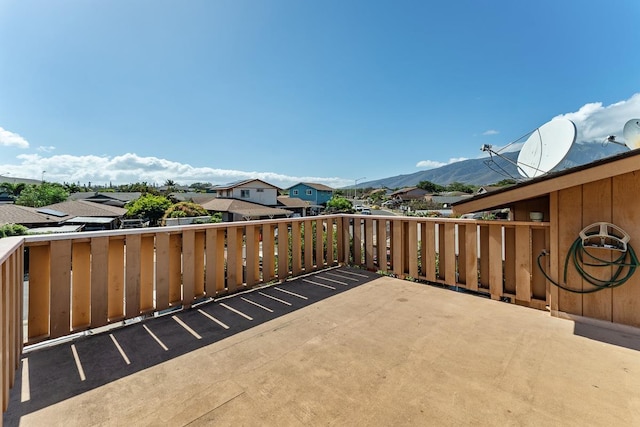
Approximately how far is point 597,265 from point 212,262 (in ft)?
11.9

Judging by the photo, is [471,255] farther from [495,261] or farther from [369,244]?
[369,244]

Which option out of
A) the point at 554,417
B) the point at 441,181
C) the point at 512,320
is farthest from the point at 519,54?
the point at 441,181

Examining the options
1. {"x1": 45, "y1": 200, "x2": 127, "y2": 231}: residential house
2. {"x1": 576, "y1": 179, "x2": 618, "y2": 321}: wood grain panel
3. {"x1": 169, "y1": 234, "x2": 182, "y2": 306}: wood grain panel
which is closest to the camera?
{"x1": 576, "y1": 179, "x2": 618, "y2": 321}: wood grain panel

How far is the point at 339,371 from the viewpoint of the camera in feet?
5.73

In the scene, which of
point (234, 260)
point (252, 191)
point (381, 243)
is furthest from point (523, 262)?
point (252, 191)

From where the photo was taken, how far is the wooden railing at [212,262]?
206 cm

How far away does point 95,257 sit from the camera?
226 cm

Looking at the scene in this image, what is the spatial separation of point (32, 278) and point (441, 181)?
178 meters

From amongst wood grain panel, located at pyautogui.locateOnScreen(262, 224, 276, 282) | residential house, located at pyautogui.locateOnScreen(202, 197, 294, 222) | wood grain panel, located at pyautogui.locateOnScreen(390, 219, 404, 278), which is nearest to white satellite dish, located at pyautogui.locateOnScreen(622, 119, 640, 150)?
wood grain panel, located at pyautogui.locateOnScreen(390, 219, 404, 278)

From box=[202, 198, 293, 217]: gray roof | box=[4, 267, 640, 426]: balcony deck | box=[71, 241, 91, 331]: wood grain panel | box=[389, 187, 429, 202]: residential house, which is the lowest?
box=[4, 267, 640, 426]: balcony deck

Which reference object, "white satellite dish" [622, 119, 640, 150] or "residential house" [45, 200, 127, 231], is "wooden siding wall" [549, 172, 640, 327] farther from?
"residential house" [45, 200, 127, 231]

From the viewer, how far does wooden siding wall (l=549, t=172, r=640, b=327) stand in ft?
7.15

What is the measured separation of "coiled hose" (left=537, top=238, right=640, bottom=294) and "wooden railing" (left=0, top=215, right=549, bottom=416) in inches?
11.1

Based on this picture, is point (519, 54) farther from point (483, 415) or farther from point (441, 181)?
point (441, 181)
